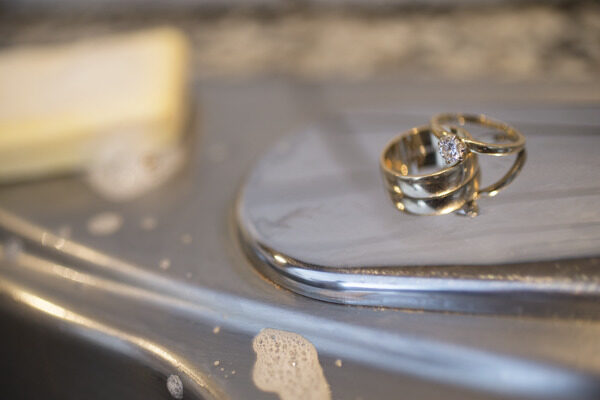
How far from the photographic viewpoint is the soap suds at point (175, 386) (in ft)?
0.93

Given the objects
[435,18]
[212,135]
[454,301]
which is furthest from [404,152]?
[435,18]

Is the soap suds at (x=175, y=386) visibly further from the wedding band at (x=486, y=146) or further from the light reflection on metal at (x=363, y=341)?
the wedding band at (x=486, y=146)

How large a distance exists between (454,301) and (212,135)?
322mm

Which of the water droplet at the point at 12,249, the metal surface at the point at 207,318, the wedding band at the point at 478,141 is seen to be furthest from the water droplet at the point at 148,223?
the wedding band at the point at 478,141

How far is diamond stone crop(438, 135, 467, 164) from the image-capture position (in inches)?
11.5

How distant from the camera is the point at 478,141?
0.31 metres

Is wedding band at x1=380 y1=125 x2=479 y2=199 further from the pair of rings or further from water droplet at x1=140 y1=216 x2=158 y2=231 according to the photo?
water droplet at x1=140 y1=216 x2=158 y2=231

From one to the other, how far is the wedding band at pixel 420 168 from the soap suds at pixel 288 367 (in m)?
0.12

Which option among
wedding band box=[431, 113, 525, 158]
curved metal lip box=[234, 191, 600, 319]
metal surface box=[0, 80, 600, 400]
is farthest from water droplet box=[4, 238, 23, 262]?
wedding band box=[431, 113, 525, 158]

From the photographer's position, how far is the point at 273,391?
26 cm

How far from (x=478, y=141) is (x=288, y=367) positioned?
0.18 meters

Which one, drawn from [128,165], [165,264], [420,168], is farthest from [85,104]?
[420,168]

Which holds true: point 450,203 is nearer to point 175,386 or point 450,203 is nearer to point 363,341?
point 363,341

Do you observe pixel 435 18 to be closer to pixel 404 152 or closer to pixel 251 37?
pixel 251 37
